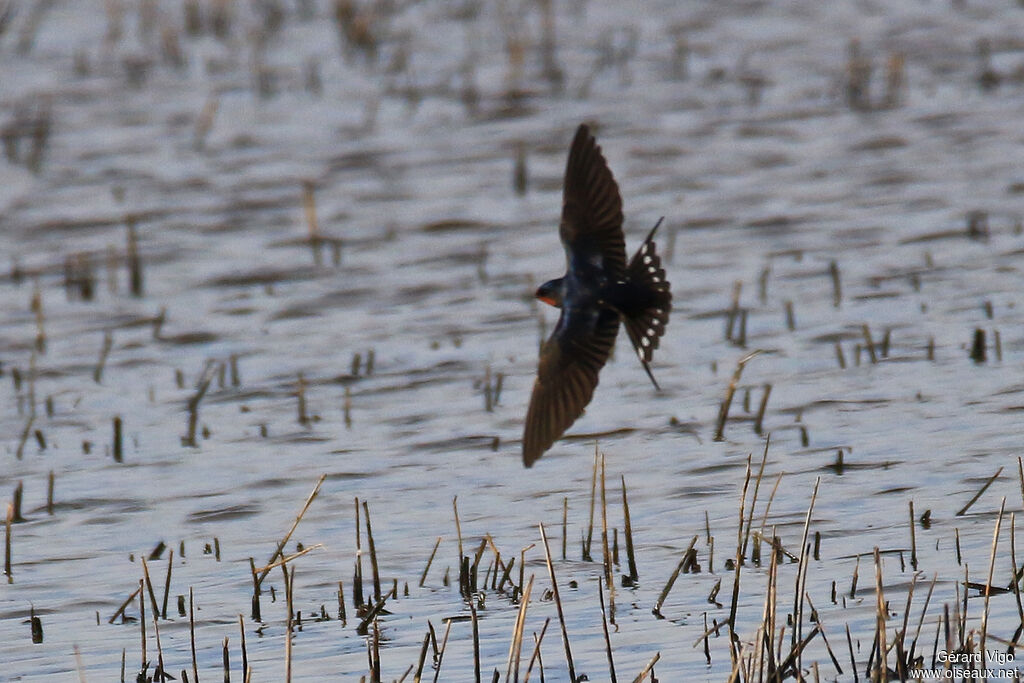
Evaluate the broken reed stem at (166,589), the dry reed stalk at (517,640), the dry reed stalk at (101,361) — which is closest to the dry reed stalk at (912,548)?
the dry reed stalk at (517,640)

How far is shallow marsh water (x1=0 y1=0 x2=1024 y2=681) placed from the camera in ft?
20.4

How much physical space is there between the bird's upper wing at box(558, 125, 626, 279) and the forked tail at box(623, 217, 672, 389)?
0.07 metres

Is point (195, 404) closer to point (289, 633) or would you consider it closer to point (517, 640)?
point (289, 633)

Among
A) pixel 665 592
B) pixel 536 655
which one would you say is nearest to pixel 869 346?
pixel 665 592

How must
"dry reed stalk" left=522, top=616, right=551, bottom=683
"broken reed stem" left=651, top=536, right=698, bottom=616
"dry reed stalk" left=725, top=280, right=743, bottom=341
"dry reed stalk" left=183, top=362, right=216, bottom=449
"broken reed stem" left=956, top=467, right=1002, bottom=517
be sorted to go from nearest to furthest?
"dry reed stalk" left=522, top=616, right=551, bottom=683, "broken reed stem" left=651, top=536, right=698, bottom=616, "broken reed stem" left=956, top=467, right=1002, bottom=517, "dry reed stalk" left=183, top=362, right=216, bottom=449, "dry reed stalk" left=725, top=280, right=743, bottom=341

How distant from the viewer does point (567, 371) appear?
6.12m

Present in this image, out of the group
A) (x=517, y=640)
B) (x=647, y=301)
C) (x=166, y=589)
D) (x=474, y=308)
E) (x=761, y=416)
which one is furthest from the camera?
(x=474, y=308)

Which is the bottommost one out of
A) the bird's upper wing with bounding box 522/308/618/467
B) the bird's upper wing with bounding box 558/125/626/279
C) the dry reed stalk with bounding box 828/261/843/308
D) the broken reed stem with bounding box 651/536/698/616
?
the broken reed stem with bounding box 651/536/698/616

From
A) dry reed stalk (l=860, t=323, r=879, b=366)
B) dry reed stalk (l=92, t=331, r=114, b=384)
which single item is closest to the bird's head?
dry reed stalk (l=860, t=323, r=879, b=366)

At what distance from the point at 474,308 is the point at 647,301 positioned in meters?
4.53

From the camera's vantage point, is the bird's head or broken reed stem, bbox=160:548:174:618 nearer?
broken reed stem, bbox=160:548:174:618

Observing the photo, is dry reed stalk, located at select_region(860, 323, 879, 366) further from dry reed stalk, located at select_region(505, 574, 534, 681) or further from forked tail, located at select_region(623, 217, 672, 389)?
dry reed stalk, located at select_region(505, 574, 534, 681)

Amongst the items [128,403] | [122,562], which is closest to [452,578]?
[122,562]

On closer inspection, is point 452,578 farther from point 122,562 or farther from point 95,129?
point 95,129
